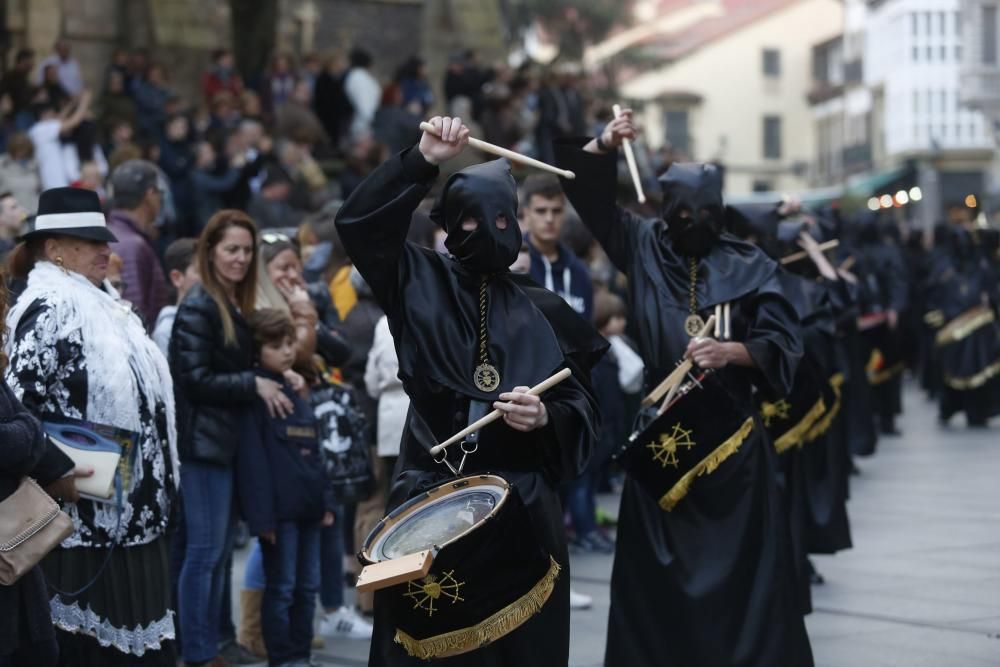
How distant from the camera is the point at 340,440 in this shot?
8859 millimetres

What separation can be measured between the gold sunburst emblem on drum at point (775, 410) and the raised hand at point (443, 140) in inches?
178

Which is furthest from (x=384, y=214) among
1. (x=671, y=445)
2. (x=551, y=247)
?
(x=551, y=247)

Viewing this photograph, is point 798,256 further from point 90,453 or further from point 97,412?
point 90,453

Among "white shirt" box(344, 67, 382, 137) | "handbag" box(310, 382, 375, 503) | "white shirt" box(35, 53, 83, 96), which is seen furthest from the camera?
"white shirt" box(344, 67, 382, 137)

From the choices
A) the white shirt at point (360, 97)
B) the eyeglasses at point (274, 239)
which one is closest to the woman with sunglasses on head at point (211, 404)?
the eyeglasses at point (274, 239)

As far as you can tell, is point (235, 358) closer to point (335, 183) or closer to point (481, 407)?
point (481, 407)

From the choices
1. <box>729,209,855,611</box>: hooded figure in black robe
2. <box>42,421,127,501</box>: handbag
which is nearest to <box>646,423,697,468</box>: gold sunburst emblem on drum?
<box>729,209,855,611</box>: hooded figure in black robe

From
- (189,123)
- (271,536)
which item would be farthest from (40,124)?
(271,536)

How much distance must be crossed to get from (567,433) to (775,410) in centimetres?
449

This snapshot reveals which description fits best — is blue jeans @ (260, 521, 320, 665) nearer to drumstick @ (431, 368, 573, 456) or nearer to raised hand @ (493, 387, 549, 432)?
drumstick @ (431, 368, 573, 456)

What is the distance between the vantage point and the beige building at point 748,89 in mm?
80125

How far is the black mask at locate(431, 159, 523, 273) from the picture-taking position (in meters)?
5.63

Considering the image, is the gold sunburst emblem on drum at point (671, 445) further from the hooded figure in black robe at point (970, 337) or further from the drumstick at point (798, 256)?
the hooded figure in black robe at point (970, 337)

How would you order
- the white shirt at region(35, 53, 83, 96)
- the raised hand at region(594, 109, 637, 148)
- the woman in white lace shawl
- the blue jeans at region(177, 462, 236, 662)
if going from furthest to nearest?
the white shirt at region(35, 53, 83, 96)
the blue jeans at region(177, 462, 236, 662)
the raised hand at region(594, 109, 637, 148)
the woman in white lace shawl
